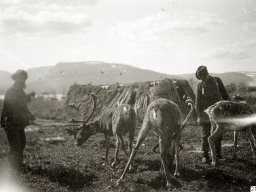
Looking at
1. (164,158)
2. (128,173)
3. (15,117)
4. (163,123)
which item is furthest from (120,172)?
(15,117)

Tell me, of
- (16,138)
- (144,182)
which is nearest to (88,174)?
(144,182)

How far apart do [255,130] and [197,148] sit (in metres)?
4.16

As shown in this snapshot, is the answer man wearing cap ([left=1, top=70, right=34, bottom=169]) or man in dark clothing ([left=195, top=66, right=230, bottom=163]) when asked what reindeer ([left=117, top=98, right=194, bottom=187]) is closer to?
man in dark clothing ([left=195, top=66, right=230, bottom=163])

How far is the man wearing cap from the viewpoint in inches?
340

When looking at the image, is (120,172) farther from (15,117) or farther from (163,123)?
(15,117)

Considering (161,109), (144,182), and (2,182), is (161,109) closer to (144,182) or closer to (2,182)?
(144,182)

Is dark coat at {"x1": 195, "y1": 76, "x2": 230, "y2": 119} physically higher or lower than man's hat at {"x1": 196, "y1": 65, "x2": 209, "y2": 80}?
lower

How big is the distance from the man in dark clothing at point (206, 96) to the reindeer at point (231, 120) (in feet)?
2.49

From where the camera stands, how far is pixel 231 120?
24.8 feet

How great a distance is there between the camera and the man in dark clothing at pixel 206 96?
8.33 metres

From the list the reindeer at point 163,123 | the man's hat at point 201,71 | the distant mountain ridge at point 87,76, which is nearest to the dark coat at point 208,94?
the man's hat at point 201,71

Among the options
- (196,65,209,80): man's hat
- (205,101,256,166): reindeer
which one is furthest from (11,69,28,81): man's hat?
(205,101,256,166): reindeer

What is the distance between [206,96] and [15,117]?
19.5ft

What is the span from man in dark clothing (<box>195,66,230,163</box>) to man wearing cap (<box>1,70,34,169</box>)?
5.38 meters
